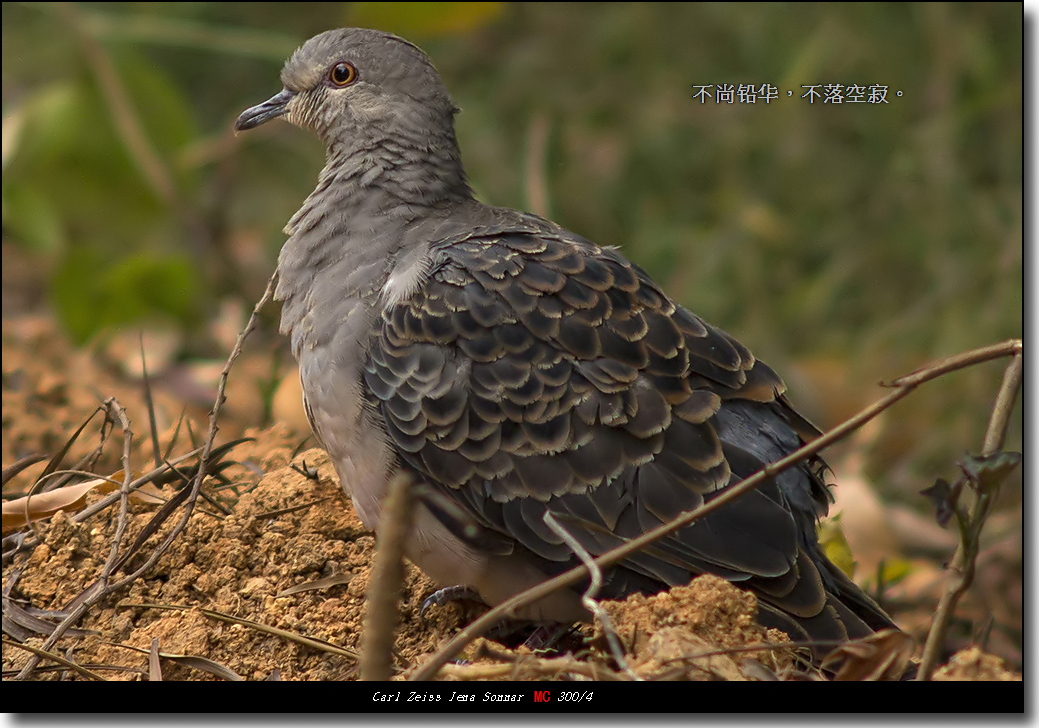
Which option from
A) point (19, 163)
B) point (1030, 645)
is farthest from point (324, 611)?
point (19, 163)

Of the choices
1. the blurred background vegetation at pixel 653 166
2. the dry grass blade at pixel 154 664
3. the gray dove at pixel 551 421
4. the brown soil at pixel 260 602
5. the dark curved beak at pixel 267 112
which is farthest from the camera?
the blurred background vegetation at pixel 653 166

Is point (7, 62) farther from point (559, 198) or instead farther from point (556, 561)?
point (556, 561)

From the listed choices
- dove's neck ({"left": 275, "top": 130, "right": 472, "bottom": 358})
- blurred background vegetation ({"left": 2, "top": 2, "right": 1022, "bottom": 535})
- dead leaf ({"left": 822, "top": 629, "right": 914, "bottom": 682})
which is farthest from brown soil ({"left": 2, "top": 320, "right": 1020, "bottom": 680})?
blurred background vegetation ({"left": 2, "top": 2, "right": 1022, "bottom": 535})

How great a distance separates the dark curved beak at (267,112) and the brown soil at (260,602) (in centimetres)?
107

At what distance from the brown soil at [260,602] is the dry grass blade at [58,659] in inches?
1.5

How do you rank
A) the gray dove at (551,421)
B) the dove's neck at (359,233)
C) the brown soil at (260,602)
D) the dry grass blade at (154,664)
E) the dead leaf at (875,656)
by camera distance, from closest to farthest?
the dead leaf at (875,656) < the brown soil at (260,602) < the dry grass blade at (154,664) < the gray dove at (551,421) < the dove's neck at (359,233)

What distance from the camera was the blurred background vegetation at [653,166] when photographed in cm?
588

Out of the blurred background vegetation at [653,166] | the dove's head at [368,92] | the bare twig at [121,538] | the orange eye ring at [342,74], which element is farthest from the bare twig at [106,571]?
the blurred background vegetation at [653,166]

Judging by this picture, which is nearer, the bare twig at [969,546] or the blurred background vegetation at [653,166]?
the bare twig at [969,546]

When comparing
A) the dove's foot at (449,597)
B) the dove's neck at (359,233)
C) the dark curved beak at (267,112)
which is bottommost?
the dove's foot at (449,597)

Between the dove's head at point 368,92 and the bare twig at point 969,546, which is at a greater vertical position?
the dove's head at point 368,92

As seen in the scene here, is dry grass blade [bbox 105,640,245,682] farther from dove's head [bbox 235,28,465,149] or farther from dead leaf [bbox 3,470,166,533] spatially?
dove's head [bbox 235,28,465,149]

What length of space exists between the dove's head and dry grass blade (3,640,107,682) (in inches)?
63.6

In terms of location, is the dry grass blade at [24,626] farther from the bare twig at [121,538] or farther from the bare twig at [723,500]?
the bare twig at [723,500]
